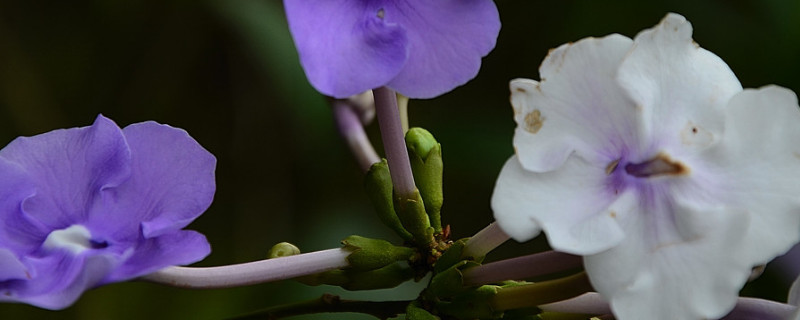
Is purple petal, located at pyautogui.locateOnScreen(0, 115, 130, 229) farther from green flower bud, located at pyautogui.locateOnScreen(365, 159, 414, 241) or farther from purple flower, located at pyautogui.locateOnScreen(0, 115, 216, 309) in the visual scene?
green flower bud, located at pyautogui.locateOnScreen(365, 159, 414, 241)

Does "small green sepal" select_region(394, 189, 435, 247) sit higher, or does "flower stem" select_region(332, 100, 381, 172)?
"flower stem" select_region(332, 100, 381, 172)

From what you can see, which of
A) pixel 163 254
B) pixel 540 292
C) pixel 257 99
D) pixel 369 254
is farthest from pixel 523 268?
pixel 257 99

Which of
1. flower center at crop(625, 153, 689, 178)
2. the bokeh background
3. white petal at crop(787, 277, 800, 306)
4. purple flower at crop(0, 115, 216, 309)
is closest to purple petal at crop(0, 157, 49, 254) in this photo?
purple flower at crop(0, 115, 216, 309)

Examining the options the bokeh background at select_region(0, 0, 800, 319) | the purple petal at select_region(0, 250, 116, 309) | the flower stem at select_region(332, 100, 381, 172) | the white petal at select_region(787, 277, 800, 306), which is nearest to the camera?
the purple petal at select_region(0, 250, 116, 309)

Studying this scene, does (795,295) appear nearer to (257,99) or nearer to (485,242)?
(485,242)

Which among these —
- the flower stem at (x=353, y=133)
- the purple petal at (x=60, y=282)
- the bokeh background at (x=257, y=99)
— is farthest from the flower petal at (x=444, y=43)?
the bokeh background at (x=257, y=99)

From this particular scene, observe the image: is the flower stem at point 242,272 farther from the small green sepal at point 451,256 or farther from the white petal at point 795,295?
the white petal at point 795,295

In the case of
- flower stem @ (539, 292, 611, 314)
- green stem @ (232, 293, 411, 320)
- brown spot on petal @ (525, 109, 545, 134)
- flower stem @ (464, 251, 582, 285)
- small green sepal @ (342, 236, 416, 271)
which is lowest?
flower stem @ (539, 292, 611, 314)
